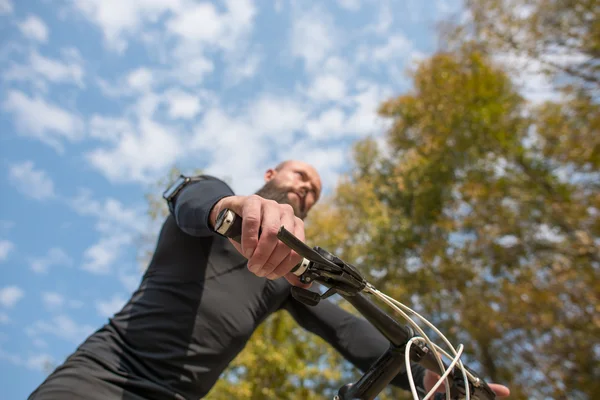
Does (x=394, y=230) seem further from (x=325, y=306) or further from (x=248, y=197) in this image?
(x=248, y=197)

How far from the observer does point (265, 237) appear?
0.81 meters

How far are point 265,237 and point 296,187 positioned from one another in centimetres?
126

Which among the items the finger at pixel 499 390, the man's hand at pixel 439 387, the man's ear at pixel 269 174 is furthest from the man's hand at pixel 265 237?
the man's ear at pixel 269 174

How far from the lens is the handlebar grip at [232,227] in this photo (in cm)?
84

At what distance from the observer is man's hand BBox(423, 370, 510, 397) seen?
4.44ft

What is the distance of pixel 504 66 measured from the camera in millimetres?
9992

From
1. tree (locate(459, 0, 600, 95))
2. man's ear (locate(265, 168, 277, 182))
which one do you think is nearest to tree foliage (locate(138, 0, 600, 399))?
tree (locate(459, 0, 600, 95))

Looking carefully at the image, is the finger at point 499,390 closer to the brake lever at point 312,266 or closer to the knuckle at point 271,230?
the brake lever at point 312,266

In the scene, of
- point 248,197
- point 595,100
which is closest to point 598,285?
point 595,100

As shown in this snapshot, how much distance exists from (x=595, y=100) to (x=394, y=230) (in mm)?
5667

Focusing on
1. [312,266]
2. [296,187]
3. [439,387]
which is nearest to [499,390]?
[439,387]

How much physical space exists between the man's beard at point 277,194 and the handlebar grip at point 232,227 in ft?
3.78

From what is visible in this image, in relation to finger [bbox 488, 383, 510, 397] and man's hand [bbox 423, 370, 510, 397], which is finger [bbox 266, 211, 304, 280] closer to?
man's hand [bbox 423, 370, 510, 397]

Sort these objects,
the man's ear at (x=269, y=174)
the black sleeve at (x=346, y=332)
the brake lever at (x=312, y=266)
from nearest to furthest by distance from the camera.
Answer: the brake lever at (x=312, y=266) < the black sleeve at (x=346, y=332) < the man's ear at (x=269, y=174)
